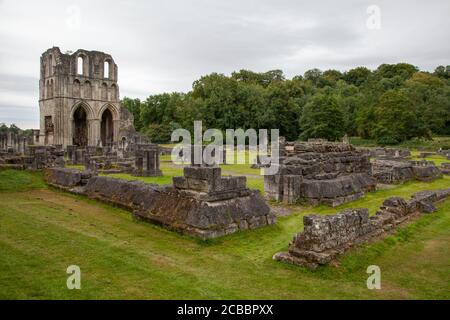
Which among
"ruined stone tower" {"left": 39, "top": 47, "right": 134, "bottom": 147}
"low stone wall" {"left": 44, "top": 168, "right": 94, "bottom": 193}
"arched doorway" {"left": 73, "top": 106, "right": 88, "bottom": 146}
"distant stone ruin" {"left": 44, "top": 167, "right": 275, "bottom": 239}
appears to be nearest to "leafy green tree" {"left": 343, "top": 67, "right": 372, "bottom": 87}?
"ruined stone tower" {"left": 39, "top": 47, "right": 134, "bottom": 147}

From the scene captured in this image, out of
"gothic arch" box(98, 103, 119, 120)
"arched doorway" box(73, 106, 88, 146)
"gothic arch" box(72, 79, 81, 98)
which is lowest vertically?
"arched doorway" box(73, 106, 88, 146)

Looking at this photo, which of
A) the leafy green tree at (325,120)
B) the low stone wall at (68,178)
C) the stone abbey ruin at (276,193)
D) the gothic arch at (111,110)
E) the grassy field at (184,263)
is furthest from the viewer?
the leafy green tree at (325,120)

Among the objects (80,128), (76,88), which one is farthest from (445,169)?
(80,128)

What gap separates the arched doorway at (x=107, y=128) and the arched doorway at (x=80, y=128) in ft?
7.47

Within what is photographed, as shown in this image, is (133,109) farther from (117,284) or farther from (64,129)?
(117,284)

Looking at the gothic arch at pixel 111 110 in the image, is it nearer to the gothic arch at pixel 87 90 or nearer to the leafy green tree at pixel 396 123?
the gothic arch at pixel 87 90

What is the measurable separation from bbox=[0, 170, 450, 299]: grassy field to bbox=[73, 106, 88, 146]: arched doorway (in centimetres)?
3838

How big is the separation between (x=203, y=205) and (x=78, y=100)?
129 feet

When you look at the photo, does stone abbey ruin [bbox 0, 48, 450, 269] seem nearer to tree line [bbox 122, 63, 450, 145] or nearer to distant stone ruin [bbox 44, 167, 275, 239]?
distant stone ruin [bbox 44, 167, 275, 239]

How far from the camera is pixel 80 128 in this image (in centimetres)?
4781

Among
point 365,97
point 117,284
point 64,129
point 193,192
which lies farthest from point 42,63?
point 365,97

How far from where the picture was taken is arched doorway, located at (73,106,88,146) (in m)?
47.1

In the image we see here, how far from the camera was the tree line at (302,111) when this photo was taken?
56750 millimetres

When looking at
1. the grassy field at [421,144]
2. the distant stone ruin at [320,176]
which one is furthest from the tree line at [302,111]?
the distant stone ruin at [320,176]
